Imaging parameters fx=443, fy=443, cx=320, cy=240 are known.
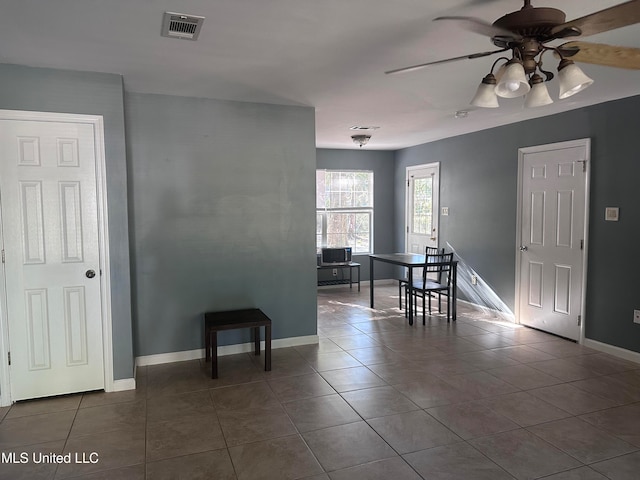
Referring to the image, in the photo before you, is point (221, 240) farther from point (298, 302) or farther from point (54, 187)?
point (54, 187)

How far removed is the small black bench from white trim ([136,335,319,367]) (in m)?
0.15

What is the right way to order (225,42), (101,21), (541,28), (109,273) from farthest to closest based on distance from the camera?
(109,273) → (225,42) → (101,21) → (541,28)

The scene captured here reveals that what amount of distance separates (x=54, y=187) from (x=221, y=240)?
141 cm

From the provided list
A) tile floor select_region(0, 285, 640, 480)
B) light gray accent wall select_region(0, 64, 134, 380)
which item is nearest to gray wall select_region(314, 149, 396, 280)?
tile floor select_region(0, 285, 640, 480)

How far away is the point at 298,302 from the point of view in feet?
14.5

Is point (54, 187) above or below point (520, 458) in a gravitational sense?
above

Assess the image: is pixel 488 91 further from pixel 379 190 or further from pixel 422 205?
pixel 379 190

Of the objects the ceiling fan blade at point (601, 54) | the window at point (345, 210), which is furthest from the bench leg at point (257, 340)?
the window at point (345, 210)

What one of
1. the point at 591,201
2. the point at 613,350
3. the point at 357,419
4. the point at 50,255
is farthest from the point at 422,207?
the point at 50,255

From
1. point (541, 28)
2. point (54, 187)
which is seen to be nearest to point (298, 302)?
point (54, 187)

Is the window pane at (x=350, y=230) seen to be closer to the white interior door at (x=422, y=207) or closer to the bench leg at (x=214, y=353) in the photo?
the white interior door at (x=422, y=207)

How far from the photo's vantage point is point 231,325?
3645 mm

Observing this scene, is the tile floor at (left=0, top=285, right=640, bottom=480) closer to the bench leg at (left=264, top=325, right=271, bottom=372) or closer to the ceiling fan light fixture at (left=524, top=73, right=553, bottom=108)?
the bench leg at (left=264, top=325, right=271, bottom=372)

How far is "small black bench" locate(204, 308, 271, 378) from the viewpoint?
3.58m
